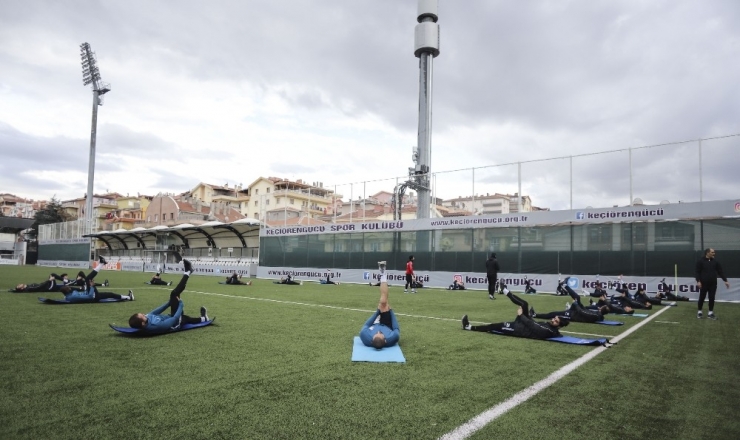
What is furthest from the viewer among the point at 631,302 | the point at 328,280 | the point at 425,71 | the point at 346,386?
the point at 425,71

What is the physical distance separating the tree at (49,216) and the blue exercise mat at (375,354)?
97141 millimetres

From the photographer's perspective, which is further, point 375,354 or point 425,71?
point 425,71

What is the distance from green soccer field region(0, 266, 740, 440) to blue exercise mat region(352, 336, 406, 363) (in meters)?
0.17

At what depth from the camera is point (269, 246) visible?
35812mm

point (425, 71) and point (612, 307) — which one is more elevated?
point (425, 71)

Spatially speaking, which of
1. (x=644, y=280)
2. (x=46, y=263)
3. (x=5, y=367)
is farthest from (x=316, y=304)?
(x=46, y=263)

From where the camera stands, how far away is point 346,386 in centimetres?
480

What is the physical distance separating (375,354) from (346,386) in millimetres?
1616

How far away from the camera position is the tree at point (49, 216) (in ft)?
272

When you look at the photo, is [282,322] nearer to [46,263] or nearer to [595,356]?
[595,356]

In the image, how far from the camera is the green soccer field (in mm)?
3621

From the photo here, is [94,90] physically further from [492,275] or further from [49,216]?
[492,275]

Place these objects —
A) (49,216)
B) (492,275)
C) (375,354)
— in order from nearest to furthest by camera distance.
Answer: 1. (375,354)
2. (492,275)
3. (49,216)

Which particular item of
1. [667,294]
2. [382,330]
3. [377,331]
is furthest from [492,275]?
[377,331]
